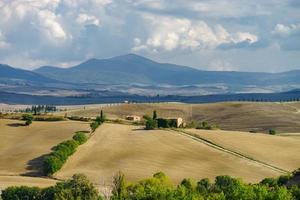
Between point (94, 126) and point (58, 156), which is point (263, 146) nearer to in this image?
point (94, 126)

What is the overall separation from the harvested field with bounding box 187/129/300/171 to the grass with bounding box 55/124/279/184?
4723 millimetres

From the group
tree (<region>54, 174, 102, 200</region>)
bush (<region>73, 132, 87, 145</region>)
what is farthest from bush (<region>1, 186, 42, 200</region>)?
bush (<region>73, 132, 87, 145</region>)

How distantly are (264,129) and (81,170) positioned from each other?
3907 inches

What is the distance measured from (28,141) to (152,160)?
93.9 feet

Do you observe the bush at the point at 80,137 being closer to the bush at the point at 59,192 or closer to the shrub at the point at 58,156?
the shrub at the point at 58,156

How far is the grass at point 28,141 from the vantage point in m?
109

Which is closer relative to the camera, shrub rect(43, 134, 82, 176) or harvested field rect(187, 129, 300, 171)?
shrub rect(43, 134, 82, 176)

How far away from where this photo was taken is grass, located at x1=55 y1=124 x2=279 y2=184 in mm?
101250

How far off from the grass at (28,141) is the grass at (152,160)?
19.6 feet

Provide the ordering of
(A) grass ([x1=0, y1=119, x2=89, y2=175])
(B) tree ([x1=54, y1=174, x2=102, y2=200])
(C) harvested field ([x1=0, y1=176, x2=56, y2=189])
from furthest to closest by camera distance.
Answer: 1. (A) grass ([x1=0, y1=119, x2=89, y2=175])
2. (C) harvested field ([x1=0, y1=176, x2=56, y2=189])
3. (B) tree ([x1=54, y1=174, x2=102, y2=200])

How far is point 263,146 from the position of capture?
12600cm

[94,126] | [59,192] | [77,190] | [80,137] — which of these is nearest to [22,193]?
[59,192]

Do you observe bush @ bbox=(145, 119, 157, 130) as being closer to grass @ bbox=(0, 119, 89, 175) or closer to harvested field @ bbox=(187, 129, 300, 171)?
harvested field @ bbox=(187, 129, 300, 171)

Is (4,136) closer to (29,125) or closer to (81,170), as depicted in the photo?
(29,125)
